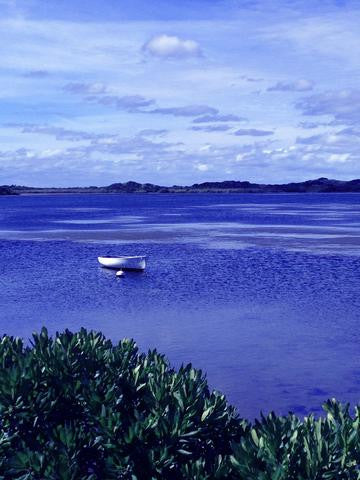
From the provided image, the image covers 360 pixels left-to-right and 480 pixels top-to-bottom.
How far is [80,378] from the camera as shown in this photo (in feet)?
54.9

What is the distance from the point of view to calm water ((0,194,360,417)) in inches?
1292

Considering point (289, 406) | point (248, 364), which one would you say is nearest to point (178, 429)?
point (289, 406)

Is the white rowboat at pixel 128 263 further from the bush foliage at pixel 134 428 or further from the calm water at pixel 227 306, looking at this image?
the bush foliage at pixel 134 428

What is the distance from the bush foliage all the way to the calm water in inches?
475

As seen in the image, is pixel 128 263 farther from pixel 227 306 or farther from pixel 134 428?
pixel 134 428

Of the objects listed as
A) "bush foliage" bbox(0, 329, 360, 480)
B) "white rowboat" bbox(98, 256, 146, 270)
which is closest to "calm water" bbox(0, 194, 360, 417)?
"white rowboat" bbox(98, 256, 146, 270)

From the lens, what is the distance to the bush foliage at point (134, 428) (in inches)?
496

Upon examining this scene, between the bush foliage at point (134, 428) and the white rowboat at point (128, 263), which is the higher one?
the bush foliage at point (134, 428)

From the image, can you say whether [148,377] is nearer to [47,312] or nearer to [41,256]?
[47,312]

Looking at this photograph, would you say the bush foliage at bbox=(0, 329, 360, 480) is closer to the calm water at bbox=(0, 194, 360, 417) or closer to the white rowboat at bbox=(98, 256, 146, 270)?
the calm water at bbox=(0, 194, 360, 417)

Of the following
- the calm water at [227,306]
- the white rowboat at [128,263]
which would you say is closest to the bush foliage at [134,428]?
the calm water at [227,306]

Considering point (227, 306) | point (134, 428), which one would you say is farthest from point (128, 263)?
point (134, 428)

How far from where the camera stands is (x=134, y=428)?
13844mm

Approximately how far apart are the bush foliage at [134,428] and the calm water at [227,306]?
12.1 m
